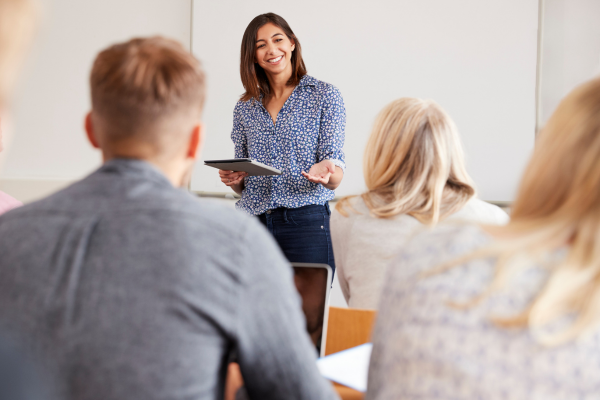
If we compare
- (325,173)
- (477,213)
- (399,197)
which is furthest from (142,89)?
(325,173)

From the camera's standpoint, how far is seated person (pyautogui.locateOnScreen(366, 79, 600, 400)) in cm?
66

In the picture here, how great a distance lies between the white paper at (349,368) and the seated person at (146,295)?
310 millimetres

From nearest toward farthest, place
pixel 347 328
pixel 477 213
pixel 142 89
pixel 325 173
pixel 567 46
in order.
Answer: pixel 142 89
pixel 347 328
pixel 477 213
pixel 325 173
pixel 567 46

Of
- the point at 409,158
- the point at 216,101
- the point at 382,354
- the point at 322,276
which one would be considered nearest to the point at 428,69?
the point at 216,101

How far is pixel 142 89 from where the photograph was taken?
2.76 feet

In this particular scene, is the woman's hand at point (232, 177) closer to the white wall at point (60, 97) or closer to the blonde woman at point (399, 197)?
the blonde woman at point (399, 197)

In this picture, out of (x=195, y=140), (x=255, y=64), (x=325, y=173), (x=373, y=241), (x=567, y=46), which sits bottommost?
(x=373, y=241)

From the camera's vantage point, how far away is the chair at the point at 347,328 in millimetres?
1358

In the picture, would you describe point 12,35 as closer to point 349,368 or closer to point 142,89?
point 142,89

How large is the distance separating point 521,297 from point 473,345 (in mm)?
91

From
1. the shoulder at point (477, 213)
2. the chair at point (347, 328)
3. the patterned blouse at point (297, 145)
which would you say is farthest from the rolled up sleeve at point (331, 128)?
the chair at point (347, 328)

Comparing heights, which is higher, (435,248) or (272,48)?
(272,48)

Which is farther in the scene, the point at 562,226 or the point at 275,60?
the point at 275,60

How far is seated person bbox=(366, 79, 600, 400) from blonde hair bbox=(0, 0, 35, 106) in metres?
0.64
